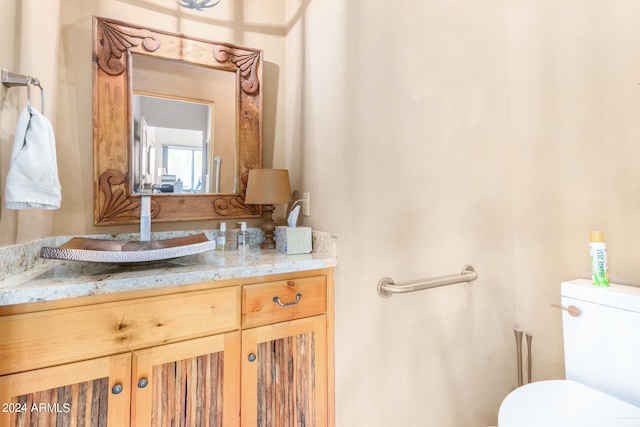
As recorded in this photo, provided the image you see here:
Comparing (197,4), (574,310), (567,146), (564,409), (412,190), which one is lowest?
(564,409)

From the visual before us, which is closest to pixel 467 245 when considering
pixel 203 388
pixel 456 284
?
pixel 456 284

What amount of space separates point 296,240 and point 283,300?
0.96 ft

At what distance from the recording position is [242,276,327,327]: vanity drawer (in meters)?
1.07

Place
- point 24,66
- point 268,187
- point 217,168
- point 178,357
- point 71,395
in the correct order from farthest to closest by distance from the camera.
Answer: point 217,168 → point 268,187 → point 24,66 → point 178,357 → point 71,395

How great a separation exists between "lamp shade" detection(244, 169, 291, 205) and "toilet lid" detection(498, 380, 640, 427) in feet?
3.78

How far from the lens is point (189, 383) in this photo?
38.6 inches

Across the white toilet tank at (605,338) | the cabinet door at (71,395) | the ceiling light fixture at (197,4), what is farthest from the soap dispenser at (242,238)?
the white toilet tank at (605,338)

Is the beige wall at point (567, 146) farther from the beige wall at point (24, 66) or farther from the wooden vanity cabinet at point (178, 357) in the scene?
the beige wall at point (24, 66)

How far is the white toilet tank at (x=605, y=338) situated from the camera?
1048 mm

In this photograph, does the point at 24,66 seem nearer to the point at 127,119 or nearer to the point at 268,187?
the point at 127,119

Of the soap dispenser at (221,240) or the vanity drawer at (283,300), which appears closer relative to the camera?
the vanity drawer at (283,300)

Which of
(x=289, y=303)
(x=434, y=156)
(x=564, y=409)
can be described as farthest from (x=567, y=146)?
(x=289, y=303)

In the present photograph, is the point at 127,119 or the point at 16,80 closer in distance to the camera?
the point at 16,80

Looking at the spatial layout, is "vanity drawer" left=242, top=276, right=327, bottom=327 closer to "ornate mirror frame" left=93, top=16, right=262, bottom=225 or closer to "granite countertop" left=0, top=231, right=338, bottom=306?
"granite countertop" left=0, top=231, right=338, bottom=306
